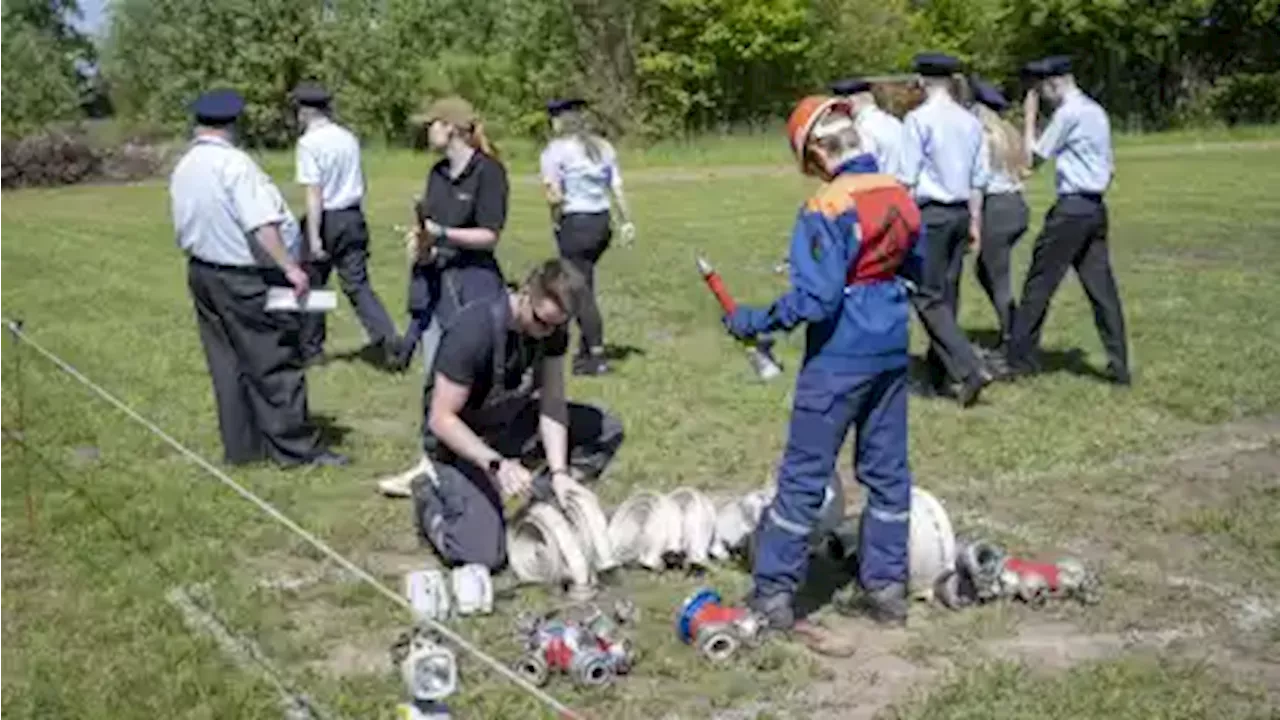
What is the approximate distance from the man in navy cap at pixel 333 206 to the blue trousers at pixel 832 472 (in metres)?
5.65

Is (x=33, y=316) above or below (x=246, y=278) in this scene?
below

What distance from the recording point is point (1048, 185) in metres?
28.0

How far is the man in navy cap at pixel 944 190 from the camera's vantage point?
970cm

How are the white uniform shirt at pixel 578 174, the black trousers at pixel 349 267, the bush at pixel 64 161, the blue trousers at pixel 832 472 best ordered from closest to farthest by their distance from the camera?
the blue trousers at pixel 832 472 → the white uniform shirt at pixel 578 174 → the black trousers at pixel 349 267 → the bush at pixel 64 161

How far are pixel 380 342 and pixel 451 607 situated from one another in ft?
20.9

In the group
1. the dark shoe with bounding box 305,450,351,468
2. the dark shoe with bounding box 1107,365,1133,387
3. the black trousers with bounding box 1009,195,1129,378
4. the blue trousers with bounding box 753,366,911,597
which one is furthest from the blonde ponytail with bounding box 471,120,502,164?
the dark shoe with bounding box 1107,365,1133,387

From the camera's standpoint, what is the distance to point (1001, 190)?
10797 mm

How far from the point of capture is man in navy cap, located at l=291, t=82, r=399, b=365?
35.7ft

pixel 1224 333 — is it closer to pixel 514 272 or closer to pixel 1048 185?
pixel 514 272

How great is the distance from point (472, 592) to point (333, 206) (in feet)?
18.9

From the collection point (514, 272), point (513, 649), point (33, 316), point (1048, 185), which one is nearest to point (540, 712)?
point (513, 649)

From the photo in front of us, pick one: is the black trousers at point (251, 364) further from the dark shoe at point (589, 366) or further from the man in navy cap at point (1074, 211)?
the man in navy cap at point (1074, 211)

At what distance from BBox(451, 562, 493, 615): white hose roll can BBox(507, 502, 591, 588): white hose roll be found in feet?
1.07

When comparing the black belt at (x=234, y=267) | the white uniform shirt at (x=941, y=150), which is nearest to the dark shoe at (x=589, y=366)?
the white uniform shirt at (x=941, y=150)
